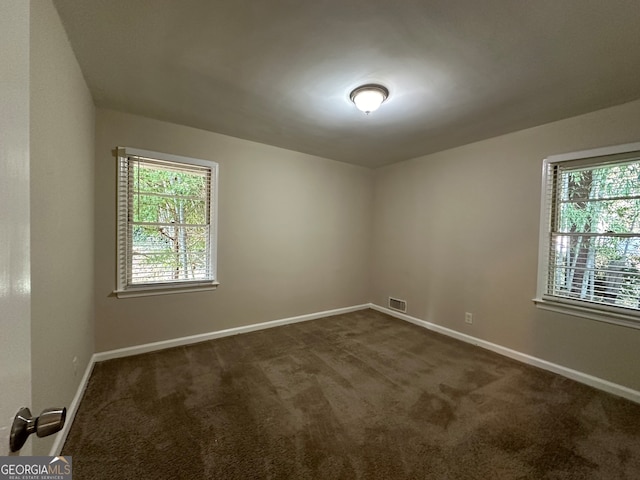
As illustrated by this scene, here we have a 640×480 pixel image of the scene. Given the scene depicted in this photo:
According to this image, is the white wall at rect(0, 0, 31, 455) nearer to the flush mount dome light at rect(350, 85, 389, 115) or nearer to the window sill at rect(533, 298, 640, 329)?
the flush mount dome light at rect(350, 85, 389, 115)

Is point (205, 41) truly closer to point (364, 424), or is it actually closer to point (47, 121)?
point (47, 121)

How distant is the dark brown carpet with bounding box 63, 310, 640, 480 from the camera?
1497 mm

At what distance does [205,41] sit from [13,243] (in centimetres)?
168

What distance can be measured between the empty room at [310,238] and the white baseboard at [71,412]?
3 centimetres

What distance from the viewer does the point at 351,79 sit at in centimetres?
198

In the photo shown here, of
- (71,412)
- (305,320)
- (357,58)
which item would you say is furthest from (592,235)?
(71,412)

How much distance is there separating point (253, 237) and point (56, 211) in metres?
2.03

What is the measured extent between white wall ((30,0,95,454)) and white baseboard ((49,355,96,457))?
7cm

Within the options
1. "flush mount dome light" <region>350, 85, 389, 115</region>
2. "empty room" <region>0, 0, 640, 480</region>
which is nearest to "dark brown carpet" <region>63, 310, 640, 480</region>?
"empty room" <region>0, 0, 640, 480</region>

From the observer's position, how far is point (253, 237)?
135 inches

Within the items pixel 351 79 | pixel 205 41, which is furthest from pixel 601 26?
pixel 205 41

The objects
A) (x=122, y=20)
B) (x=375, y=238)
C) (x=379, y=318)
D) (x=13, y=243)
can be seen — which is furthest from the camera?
(x=375, y=238)

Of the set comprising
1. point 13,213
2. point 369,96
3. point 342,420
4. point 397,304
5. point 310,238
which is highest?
point 369,96

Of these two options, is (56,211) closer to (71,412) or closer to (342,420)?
(71,412)
